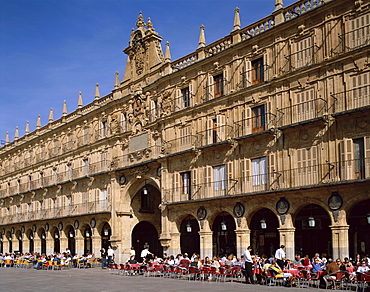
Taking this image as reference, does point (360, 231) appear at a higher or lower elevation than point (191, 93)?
lower

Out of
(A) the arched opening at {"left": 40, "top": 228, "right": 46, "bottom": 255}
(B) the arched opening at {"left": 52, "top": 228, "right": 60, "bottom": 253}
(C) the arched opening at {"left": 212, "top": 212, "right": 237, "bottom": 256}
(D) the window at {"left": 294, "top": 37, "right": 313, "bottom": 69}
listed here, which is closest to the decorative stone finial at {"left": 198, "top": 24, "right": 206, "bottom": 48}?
(D) the window at {"left": 294, "top": 37, "right": 313, "bottom": 69}

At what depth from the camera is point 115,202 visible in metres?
37.8

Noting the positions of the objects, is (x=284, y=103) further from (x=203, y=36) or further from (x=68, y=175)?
(x=68, y=175)

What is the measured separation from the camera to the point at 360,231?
25188 millimetres

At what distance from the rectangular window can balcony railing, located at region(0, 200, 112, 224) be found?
338 inches

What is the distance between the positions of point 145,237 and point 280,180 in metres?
18.2

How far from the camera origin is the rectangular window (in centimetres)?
3167

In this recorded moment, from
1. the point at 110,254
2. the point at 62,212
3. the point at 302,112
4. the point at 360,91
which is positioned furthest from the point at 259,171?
the point at 62,212

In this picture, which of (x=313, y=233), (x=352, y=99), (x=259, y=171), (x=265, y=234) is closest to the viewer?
(x=352, y=99)

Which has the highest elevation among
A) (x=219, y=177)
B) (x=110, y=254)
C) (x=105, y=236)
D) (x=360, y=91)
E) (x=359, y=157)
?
(x=360, y=91)

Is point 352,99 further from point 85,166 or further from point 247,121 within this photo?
point 85,166

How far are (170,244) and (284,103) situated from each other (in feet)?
40.1

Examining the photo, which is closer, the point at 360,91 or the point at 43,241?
the point at 360,91

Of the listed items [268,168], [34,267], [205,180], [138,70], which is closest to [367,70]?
[268,168]
